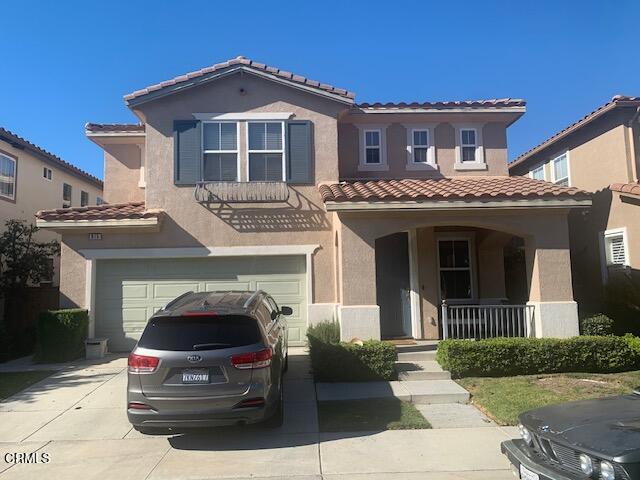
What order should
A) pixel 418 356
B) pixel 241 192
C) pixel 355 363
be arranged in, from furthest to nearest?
pixel 241 192, pixel 418 356, pixel 355 363

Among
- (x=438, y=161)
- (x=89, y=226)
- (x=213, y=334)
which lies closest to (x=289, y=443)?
(x=213, y=334)

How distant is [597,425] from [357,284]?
6325 millimetres

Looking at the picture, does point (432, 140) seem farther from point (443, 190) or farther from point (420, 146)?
point (443, 190)

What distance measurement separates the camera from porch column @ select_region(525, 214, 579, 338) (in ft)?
32.8

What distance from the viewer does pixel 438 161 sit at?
520 inches

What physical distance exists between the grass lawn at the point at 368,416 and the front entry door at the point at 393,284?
4.73 metres

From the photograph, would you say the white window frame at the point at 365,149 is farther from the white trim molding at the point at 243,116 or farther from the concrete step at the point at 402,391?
the concrete step at the point at 402,391

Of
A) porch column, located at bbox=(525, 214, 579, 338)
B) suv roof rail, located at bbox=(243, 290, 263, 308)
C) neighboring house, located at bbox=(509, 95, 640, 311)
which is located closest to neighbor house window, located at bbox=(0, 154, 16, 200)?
suv roof rail, located at bbox=(243, 290, 263, 308)

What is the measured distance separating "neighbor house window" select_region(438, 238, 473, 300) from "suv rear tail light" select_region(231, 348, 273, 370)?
25.6ft

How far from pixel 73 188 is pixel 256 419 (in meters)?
17.3

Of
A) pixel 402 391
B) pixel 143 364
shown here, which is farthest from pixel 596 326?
pixel 143 364

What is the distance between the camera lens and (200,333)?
19.2 ft

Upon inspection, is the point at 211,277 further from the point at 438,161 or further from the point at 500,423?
the point at 500,423

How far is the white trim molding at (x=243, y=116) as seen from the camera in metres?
12.0
